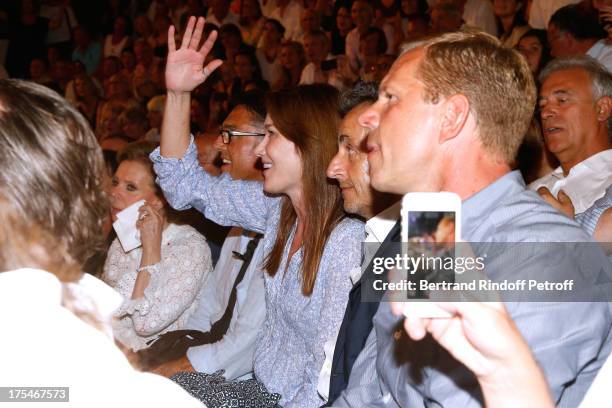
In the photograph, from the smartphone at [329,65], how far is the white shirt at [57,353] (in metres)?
5.68

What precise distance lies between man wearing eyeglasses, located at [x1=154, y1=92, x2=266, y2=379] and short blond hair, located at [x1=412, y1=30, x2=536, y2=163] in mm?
1261

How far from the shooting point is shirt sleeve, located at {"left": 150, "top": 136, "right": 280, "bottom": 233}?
2.62 meters

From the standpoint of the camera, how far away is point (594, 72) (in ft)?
10.8

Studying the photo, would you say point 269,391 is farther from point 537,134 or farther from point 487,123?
point 537,134

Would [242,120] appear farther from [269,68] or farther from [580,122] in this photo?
[269,68]

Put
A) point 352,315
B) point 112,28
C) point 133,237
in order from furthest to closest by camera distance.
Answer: point 112,28
point 133,237
point 352,315

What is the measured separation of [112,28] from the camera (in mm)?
9820

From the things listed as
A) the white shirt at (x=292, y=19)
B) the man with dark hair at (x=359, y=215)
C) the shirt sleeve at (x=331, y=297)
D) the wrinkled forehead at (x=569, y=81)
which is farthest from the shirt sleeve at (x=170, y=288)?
the white shirt at (x=292, y=19)

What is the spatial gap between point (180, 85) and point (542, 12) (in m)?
3.75

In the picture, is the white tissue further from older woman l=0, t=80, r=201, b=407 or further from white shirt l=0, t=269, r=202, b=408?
white shirt l=0, t=269, r=202, b=408

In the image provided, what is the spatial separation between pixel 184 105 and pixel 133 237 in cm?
95

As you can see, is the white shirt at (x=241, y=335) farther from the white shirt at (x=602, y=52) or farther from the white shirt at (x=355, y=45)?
the white shirt at (x=355, y=45)

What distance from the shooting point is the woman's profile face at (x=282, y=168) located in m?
2.62

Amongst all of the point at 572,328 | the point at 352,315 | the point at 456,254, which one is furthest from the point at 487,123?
the point at 456,254
